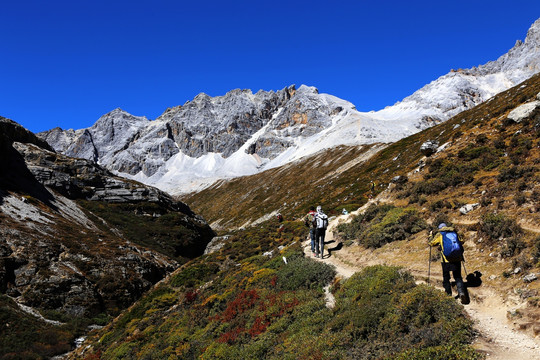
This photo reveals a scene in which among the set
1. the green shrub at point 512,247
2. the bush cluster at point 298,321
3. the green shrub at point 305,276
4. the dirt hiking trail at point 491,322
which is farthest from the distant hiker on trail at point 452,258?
the green shrub at point 305,276

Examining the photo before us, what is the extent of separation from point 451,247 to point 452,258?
13.3 inches

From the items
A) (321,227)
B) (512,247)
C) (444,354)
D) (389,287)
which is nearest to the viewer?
(444,354)

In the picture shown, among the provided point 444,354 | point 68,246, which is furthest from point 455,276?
point 68,246

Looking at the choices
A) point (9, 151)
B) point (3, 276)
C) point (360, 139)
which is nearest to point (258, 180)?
point (360, 139)

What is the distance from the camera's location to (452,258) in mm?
9328

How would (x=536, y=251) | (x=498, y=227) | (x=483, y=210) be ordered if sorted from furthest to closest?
(x=483, y=210) → (x=498, y=227) → (x=536, y=251)

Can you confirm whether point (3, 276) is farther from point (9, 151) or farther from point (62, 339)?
point (9, 151)

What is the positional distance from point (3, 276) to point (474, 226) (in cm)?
3663

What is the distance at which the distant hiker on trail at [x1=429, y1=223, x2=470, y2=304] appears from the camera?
9.08 m

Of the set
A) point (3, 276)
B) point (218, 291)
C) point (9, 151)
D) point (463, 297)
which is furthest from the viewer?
point (9, 151)

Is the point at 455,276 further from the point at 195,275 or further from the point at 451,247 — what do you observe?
the point at 195,275

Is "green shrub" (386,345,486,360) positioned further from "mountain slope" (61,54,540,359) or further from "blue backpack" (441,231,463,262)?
"blue backpack" (441,231,463,262)

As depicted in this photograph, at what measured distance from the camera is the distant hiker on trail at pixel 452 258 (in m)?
9.08

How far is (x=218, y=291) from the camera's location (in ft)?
66.7
